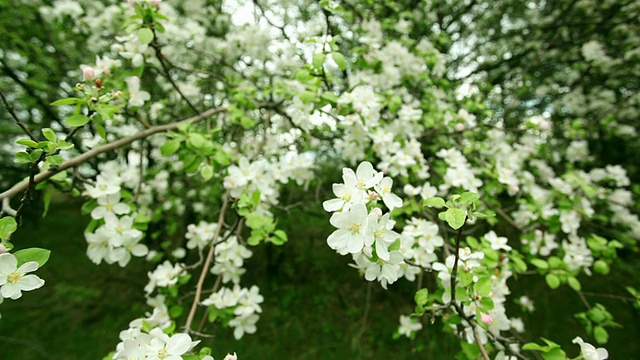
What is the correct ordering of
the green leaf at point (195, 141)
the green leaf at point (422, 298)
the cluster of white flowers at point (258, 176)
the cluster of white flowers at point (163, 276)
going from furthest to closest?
1. the cluster of white flowers at point (258, 176)
2. the cluster of white flowers at point (163, 276)
3. the green leaf at point (195, 141)
4. the green leaf at point (422, 298)

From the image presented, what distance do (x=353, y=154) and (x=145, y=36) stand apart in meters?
1.43

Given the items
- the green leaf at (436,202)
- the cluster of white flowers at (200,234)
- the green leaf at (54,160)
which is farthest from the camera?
the cluster of white flowers at (200,234)

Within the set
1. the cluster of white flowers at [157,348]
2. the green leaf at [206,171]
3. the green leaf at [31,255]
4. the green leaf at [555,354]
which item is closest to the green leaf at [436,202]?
the green leaf at [555,354]

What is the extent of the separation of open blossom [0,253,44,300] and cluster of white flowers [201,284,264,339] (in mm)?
766

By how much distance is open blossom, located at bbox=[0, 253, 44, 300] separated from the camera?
40.8 inches

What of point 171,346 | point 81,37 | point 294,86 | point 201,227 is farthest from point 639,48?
point 81,37

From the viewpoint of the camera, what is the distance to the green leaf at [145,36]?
179 cm

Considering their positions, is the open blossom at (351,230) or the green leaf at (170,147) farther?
the green leaf at (170,147)

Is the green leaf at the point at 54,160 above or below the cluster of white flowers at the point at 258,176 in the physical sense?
above

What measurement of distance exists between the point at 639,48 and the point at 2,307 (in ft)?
31.2

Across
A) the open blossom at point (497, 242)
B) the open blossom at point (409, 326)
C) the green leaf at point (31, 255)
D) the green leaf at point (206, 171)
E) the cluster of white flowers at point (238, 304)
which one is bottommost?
the open blossom at point (409, 326)

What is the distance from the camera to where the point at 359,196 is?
1163 millimetres

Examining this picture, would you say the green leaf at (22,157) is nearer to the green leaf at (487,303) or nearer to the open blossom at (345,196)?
the open blossom at (345,196)

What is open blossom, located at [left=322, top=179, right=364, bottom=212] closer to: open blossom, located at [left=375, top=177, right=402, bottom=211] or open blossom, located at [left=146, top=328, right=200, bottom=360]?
open blossom, located at [left=375, top=177, right=402, bottom=211]
